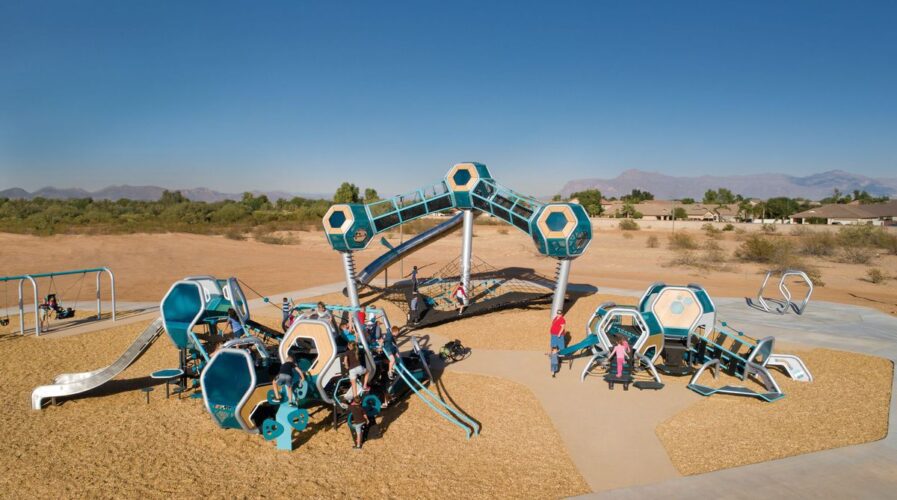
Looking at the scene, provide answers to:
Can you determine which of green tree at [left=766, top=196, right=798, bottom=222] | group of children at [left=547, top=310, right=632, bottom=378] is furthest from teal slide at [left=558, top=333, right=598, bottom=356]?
green tree at [left=766, top=196, right=798, bottom=222]

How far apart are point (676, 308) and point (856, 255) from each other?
116 ft

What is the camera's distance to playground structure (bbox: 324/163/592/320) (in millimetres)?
16438

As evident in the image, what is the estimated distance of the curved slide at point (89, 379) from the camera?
34.7 ft

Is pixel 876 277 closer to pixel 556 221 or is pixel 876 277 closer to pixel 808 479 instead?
pixel 556 221

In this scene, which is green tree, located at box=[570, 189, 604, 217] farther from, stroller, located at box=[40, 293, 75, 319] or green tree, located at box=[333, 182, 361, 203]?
stroller, located at box=[40, 293, 75, 319]

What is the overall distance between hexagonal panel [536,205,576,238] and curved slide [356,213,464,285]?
522cm

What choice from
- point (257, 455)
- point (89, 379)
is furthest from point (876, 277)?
point (89, 379)

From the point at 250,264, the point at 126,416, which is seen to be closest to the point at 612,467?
the point at 126,416

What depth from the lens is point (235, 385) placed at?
878 cm

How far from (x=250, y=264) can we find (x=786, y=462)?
114ft

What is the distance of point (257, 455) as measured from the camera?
8641 mm

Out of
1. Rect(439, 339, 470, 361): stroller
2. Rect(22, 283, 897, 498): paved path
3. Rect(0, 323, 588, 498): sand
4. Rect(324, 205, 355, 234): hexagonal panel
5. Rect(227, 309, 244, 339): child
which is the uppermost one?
Rect(324, 205, 355, 234): hexagonal panel

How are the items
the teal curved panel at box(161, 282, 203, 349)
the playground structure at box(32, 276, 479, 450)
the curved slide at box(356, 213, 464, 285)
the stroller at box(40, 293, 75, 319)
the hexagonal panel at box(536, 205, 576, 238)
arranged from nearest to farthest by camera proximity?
the playground structure at box(32, 276, 479, 450) < the teal curved panel at box(161, 282, 203, 349) < the hexagonal panel at box(536, 205, 576, 238) < the stroller at box(40, 293, 75, 319) < the curved slide at box(356, 213, 464, 285)

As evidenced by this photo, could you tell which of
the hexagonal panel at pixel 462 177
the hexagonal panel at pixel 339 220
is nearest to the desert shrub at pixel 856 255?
the hexagonal panel at pixel 462 177
